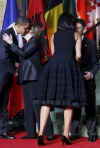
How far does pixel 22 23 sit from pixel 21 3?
278cm

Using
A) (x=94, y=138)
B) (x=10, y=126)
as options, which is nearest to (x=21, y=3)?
→ (x=10, y=126)

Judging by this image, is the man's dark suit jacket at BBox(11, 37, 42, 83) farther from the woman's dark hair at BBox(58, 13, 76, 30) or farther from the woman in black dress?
the woman's dark hair at BBox(58, 13, 76, 30)

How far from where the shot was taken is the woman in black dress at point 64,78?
4.39 m

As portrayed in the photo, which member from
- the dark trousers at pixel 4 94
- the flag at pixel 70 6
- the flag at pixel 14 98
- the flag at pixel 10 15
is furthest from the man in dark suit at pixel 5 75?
the flag at pixel 70 6

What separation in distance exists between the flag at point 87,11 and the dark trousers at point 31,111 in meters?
2.55

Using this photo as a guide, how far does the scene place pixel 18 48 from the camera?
15.5 ft

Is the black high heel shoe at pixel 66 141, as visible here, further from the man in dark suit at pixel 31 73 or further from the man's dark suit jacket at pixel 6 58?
the man's dark suit jacket at pixel 6 58

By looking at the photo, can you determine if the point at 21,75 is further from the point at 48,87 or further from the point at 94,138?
the point at 94,138

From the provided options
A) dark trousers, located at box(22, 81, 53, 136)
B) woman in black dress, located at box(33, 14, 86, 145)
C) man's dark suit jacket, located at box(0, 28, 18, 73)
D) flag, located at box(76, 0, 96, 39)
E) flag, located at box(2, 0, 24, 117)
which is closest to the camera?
woman in black dress, located at box(33, 14, 86, 145)

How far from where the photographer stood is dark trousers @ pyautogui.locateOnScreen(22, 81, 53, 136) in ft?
16.0

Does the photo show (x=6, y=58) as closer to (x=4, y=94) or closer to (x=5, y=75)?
(x=5, y=75)

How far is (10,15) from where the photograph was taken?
6.56m

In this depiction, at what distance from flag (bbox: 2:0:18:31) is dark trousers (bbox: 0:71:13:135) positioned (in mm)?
1582

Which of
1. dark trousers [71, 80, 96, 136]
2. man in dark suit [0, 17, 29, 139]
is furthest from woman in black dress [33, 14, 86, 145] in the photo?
man in dark suit [0, 17, 29, 139]
